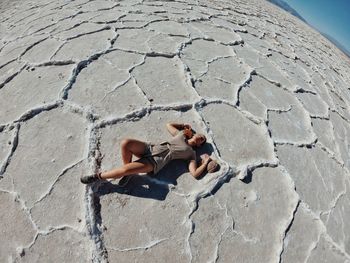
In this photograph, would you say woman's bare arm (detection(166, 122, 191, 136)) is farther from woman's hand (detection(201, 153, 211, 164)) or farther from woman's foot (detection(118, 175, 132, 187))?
woman's foot (detection(118, 175, 132, 187))

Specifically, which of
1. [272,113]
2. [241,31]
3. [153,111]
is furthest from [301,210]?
[241,31]

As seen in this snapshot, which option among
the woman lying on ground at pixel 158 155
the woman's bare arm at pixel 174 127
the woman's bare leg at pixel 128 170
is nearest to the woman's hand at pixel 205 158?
the woman lying on ground at pixel 158 155

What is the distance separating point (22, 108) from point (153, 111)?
0.73 metres

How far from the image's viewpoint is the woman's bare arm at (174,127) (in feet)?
6.84

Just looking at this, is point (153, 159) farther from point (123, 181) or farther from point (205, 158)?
point (205, 158)

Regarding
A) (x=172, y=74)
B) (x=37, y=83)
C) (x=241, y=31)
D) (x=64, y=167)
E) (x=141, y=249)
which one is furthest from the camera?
(x=241, y=31)

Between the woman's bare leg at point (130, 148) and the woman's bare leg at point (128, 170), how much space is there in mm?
52

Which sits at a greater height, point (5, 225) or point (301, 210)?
point (301, 210)

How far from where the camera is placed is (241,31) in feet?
12.1

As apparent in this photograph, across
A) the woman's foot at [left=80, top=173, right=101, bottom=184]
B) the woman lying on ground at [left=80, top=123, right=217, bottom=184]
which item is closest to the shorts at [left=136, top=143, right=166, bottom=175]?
the woman lying on ground at [left=80, top=123, right=217, bottom=184]

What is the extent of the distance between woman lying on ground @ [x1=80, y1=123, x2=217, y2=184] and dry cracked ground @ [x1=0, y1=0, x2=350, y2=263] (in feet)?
0.20

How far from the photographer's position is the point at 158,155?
1.90m

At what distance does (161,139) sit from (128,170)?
340 mm

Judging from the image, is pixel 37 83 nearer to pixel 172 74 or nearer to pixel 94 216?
pixel 172 74
